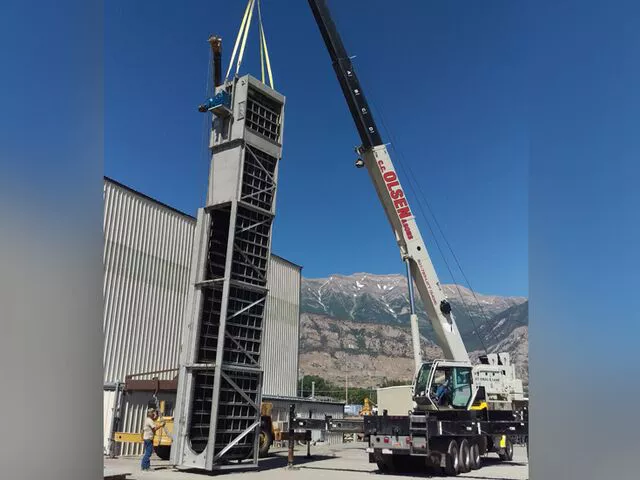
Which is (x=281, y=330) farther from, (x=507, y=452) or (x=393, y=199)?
(x=393, y=199)

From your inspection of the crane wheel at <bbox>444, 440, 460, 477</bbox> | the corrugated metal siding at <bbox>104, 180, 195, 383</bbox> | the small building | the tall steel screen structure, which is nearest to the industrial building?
the corrugated metal siding at <bbox>104, 180, 195, 383</bbox>

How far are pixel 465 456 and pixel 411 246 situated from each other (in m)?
7.40

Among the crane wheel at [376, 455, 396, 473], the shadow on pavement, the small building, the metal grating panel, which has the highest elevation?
the metal grating panel

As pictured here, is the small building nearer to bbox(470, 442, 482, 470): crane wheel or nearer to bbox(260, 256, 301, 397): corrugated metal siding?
bbox(470, 442, 482, 470): crane wheel

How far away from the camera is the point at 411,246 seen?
1997cm

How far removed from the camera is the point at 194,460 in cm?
1553

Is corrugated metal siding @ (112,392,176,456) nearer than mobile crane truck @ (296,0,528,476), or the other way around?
mobile crane truck @ (296,0,528,476)

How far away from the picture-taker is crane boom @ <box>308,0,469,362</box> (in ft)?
64.0

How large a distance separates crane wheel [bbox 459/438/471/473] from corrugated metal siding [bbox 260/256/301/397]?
18.0 meters

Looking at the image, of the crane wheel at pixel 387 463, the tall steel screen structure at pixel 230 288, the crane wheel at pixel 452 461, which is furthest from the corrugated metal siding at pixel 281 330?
the crane wheel at pixel 452 461
